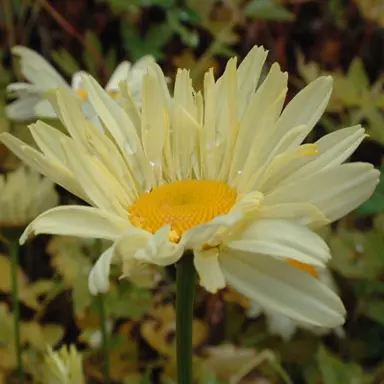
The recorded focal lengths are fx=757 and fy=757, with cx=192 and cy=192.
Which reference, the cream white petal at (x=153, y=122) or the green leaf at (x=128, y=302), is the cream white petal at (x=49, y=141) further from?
the green leaf at (x=128, y=302)

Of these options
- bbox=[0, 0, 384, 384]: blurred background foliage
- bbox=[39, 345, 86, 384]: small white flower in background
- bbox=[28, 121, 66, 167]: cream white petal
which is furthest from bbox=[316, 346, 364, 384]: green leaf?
bbox=[28, 121, 66, 167]: cream white petal

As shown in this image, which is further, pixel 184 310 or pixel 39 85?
pixel 39 85

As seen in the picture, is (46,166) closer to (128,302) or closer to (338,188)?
(338,188)

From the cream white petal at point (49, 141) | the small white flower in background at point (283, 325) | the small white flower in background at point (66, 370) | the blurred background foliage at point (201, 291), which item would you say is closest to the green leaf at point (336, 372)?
the blurred background foliage at point (201, 291)

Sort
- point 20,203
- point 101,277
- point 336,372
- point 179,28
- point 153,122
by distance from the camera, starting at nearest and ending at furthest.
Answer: point 101,277
point 153,122
point 20,203
point 336,372
point 179,28

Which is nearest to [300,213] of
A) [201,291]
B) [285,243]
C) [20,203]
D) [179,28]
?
[285,243]

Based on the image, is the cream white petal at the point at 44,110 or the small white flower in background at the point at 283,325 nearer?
the cream white petal at the point at 44,110
